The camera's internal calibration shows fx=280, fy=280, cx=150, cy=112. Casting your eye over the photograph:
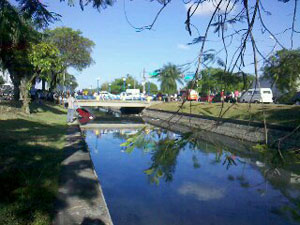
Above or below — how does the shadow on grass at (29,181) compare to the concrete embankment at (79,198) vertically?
above

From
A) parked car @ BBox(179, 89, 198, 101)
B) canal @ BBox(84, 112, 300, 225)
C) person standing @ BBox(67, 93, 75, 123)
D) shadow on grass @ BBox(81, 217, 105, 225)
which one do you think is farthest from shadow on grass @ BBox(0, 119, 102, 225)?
person standing @ BBox(67, 93, 75, 123)

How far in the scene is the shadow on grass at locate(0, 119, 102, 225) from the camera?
162 inches

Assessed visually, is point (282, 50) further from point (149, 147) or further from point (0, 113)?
point (0, 113)

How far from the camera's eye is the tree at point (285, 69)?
227cm

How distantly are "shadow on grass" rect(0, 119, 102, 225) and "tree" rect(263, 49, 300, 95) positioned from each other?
3.49 m

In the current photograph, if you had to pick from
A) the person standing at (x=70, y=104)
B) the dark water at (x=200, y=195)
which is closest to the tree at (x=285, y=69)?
the dark water at (x=200, y=195)

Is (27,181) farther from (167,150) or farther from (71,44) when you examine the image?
(71,44)

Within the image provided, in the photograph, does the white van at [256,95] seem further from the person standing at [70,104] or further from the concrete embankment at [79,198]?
the person standing at [70,104]

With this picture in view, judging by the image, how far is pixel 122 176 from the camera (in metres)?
9.16

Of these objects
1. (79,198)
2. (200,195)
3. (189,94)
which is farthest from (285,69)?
(200,195)

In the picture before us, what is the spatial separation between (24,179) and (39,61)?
44.2 feet

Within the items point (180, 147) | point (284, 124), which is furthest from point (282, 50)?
point (284, 124)

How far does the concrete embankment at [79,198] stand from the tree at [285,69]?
3.30 metres

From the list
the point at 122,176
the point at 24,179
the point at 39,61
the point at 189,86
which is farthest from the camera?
the point at 39,61
